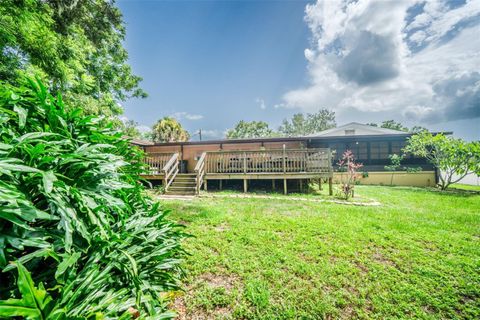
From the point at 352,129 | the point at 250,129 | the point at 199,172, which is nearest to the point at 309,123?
the point at 250,129

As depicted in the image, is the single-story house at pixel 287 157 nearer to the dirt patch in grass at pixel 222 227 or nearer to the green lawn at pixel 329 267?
the green lawn at pixel 329 267

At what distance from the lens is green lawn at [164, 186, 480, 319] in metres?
2.14

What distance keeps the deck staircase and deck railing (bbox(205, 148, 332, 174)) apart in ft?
3.35

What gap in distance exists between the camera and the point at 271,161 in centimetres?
906

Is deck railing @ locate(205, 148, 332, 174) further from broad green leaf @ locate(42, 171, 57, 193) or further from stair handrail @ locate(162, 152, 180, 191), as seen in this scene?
broad green leaf @ locate(42, 171, 57, 193)

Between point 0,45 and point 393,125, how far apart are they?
5851cm

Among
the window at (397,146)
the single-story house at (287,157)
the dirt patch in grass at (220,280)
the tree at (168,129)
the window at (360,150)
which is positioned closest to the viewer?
the dirt patch in grass at (220,280)

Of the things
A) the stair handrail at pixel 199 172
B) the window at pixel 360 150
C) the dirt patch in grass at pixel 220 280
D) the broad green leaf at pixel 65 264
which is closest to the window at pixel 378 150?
the window at pixel 360 150

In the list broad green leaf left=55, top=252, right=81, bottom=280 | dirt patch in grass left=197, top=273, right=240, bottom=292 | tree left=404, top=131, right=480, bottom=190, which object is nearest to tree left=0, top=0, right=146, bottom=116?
broad green leaf left=55, top=252, right=81, bottom=280

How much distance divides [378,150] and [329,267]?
15682 mm

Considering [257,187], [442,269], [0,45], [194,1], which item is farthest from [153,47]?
[442,269]

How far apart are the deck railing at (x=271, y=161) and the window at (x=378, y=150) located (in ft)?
28.9

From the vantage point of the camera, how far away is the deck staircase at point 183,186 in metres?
8.29

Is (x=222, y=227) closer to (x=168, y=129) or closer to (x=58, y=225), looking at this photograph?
(x=58, y=225)
